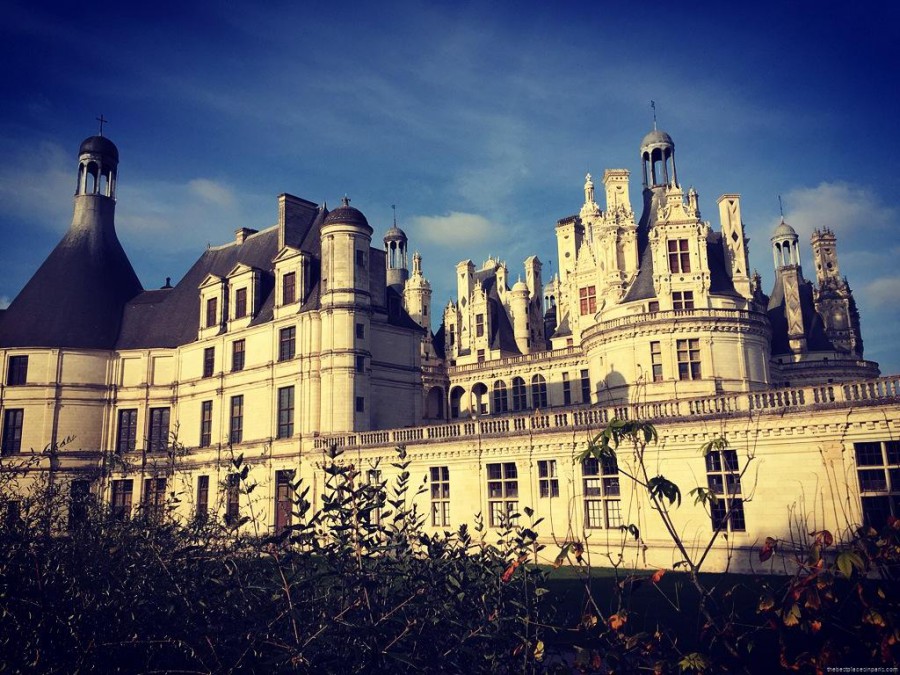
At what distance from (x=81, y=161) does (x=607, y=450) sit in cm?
5079

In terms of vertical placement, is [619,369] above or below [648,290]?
below

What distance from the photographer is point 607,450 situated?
6.80 metres

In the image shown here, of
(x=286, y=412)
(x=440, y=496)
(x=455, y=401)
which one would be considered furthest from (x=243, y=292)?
(x=455, y=401)

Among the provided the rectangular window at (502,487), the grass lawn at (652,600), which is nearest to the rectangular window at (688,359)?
the rectangular window at (502,487)

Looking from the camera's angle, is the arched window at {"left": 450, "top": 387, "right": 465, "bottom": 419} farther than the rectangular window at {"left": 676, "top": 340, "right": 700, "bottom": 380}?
Yes

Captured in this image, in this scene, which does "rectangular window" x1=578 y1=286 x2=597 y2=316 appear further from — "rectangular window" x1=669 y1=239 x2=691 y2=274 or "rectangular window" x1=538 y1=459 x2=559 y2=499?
"rectangular window" x1=538 y1=459 x2=559 y2=499

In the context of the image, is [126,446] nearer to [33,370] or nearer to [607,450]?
[33,370]

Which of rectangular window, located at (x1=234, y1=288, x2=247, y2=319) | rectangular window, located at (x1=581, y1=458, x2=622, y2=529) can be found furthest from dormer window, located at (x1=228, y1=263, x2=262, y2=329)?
rectangular window, located at (x1=581, y1=458, x2=622, y2=529)

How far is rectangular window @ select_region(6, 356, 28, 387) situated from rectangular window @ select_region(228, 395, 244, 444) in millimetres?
13595

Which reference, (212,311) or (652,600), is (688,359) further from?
(212,311)

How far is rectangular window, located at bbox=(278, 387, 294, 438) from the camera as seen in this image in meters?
35.5

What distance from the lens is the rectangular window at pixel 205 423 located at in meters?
40.6

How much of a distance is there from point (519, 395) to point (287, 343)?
19778mm

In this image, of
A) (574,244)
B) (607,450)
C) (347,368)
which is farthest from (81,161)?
(607,450)
